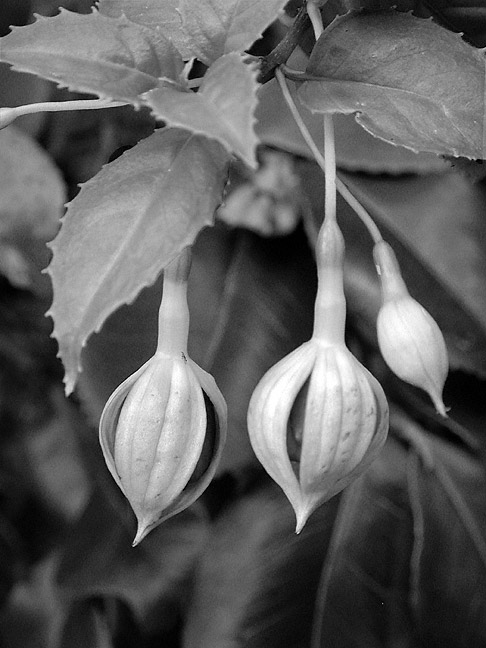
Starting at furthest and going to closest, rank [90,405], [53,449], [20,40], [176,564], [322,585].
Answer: [53,449] → [176,564] → [322,585] → [90,405] → [20,40]

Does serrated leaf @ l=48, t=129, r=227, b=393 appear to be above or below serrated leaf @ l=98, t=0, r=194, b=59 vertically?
below

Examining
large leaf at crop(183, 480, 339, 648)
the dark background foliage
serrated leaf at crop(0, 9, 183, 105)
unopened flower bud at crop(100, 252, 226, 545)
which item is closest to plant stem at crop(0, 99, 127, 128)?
serrated leaf at crop(0, 9, 183, 105)

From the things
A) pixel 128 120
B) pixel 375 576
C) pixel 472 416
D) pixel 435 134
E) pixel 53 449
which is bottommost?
pixel 53 449

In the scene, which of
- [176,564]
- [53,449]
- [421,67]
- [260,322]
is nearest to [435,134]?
[421,67]

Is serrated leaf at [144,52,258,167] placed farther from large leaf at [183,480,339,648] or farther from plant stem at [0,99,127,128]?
large leaf at [183,480,339,648]

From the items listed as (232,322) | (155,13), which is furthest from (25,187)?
(155,13)

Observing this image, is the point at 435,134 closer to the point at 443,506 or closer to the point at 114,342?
the point at 114,342

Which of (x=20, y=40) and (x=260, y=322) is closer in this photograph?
(x=20, y=40)

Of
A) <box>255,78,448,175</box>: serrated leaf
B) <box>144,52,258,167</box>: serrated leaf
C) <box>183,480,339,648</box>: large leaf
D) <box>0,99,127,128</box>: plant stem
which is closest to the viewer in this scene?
<box>144,52,258,167</box>: serrated leaf
